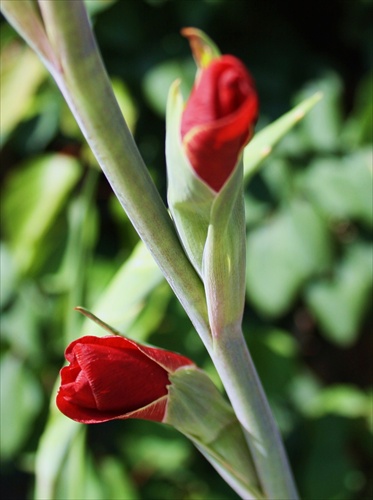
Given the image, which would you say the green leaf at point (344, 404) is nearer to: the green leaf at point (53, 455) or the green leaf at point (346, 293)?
the green leaf at point (346, 293)

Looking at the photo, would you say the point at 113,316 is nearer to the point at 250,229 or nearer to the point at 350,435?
the point at 250,229

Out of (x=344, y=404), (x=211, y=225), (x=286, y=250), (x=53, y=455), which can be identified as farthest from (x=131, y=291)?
(x=344, y=404)

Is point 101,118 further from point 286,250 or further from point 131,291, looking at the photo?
point 286,250

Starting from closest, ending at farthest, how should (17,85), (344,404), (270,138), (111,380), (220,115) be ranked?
(220,115), (111,380), (270,138), (17,85), (344,404)

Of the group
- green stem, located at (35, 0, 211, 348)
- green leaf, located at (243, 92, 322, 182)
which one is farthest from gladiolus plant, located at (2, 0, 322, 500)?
green leaf, located at (243, 92, 322, 182)

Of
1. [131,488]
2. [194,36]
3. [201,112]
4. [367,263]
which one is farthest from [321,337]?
[201,112]

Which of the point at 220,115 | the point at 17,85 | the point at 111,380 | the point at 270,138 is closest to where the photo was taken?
the point at 220,115
